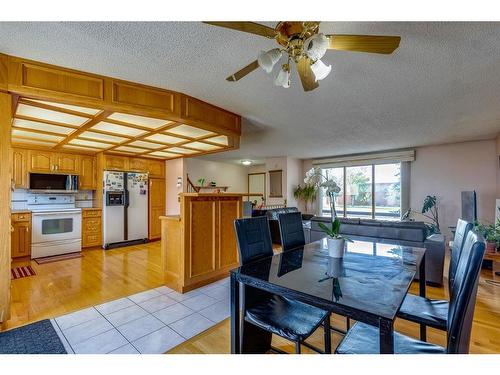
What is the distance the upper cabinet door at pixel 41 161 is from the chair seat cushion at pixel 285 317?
17.4ft

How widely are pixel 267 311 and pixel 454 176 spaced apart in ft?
18.9

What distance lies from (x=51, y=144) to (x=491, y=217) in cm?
862

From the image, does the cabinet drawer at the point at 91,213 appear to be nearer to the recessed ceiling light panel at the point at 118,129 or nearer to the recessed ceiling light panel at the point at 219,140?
the recessed ceiling light panel at the point at 118,129

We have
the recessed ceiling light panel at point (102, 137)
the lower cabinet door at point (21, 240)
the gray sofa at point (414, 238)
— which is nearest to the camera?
the gray sofa at point (414, 238)

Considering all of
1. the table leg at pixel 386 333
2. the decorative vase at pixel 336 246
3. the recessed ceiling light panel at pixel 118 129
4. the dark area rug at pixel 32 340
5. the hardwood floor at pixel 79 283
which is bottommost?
the hardwood floor at pixel 79 283

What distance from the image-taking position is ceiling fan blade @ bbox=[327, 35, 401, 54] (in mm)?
1317

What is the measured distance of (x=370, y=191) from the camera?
645 cm

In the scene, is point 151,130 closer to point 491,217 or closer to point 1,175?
point 1,175

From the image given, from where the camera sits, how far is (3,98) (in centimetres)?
202

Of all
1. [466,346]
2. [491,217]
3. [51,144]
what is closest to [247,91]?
[466,346]

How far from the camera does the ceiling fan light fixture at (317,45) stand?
48.2 inches

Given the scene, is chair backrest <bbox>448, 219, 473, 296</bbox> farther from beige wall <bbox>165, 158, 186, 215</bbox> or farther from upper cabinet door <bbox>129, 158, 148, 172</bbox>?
upper cabinet door <bbox>129, 158, 148, 172</bbox>

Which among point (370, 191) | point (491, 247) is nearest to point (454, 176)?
point (370, 191)

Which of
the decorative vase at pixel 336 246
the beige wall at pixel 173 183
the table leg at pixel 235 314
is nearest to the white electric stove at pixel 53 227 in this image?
the beige wall at pixel 173 183
